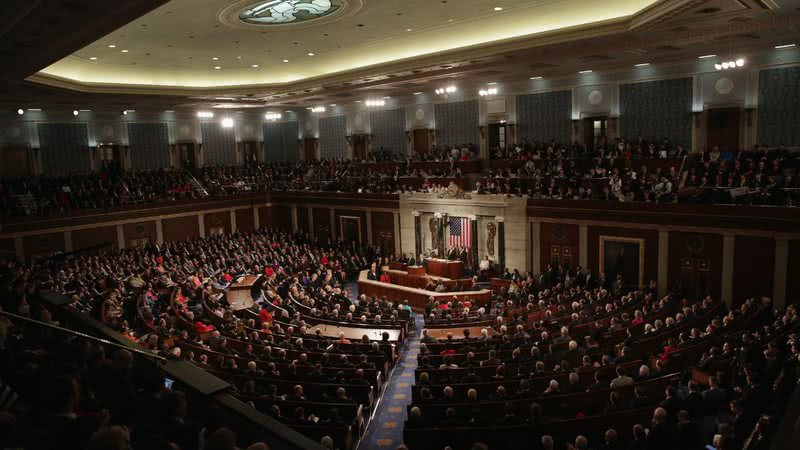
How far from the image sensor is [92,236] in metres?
25.6

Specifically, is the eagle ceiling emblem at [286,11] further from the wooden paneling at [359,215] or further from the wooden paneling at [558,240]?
the wooden paneling at [359,215]

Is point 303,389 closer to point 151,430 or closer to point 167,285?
point 151,430

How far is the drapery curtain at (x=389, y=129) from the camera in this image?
1198 inches

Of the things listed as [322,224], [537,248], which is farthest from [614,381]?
[322,224]

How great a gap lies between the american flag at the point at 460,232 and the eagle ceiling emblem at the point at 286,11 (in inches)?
417

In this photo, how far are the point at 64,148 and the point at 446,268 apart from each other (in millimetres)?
21291

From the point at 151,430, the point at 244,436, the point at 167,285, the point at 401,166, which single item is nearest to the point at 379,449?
the point at 244,436

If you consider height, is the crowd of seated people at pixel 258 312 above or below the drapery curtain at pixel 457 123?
below

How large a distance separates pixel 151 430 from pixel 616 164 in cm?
2045

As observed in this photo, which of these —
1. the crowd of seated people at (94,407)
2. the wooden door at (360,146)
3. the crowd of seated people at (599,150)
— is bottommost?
the crowd of seated people at (94,407)

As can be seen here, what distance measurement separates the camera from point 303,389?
10.3 m

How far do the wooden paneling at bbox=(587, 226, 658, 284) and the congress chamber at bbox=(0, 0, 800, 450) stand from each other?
0.10 metres

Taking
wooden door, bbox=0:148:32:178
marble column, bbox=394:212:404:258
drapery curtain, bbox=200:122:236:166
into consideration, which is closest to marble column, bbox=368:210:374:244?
marble column, bbox=394:212:404:258

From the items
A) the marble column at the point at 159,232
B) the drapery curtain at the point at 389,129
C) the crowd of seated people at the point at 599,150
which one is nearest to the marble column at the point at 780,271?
the crowd of seated people at the point at 599,150
